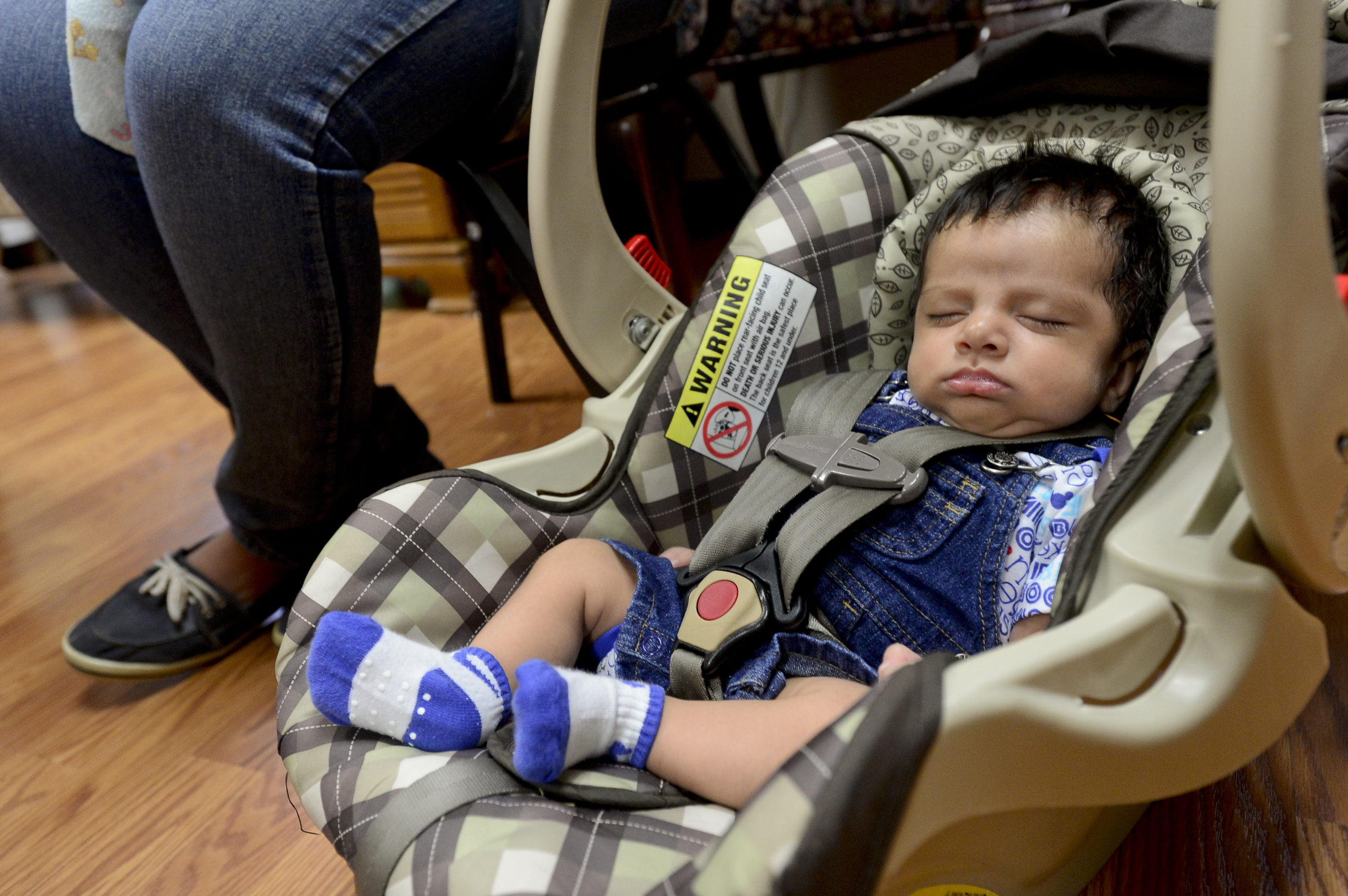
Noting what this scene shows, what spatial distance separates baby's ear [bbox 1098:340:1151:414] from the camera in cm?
72

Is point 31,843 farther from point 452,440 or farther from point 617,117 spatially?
point 617,117

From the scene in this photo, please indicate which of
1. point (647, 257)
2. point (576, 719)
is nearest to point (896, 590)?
point (576, 719)

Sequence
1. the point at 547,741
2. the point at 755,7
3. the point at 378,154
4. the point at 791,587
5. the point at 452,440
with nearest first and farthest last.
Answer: the point at 547,741 → the point at 791,587 → the point at 378,154 → the point at 755,7 → the point at 452,440

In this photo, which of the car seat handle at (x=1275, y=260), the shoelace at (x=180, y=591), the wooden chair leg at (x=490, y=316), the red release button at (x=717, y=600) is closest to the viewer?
the car seat handle at (x=1275, y=260)

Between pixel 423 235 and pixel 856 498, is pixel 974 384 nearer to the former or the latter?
pixel 856 498

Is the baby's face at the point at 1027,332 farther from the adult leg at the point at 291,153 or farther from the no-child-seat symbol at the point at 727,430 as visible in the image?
the adult leg at the point at 291,153

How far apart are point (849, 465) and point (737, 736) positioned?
261mm

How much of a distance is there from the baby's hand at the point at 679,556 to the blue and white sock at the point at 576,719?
0.19m

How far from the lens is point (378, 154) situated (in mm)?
805

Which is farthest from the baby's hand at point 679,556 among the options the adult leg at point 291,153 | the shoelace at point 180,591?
the shoelace at point 180,591

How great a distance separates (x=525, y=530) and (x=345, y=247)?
0.32 metres

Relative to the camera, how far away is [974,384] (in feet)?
2.33

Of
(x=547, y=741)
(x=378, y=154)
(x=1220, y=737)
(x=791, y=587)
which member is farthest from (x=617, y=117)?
(x=1220, y=737)

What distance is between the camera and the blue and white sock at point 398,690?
577 mm
